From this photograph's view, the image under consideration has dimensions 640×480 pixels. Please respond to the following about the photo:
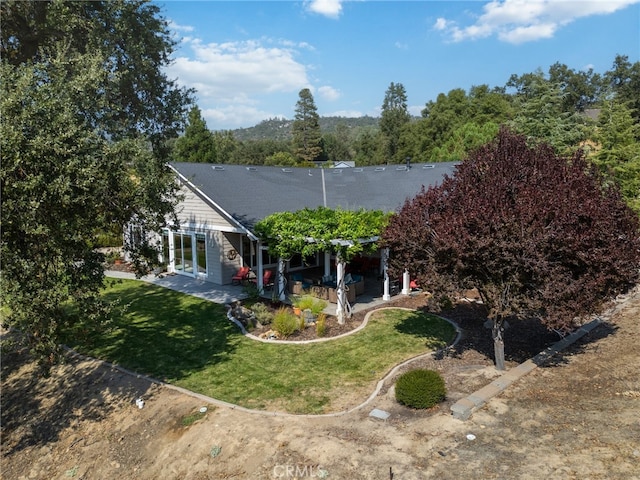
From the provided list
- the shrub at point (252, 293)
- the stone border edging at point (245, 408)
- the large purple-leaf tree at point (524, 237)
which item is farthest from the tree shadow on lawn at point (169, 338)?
the large purple-leaf tree at point (524, 237)

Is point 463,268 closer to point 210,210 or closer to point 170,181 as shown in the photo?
point 170,181

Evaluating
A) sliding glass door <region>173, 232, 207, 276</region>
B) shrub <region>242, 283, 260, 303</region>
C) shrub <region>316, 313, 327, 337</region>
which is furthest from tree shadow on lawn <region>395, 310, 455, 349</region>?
sliding glass door <region>173, 232, 207, 276</region>

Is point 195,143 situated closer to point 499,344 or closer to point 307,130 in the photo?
point 307,130

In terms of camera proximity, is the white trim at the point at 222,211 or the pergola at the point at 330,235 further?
the white trim at the point at 222,211

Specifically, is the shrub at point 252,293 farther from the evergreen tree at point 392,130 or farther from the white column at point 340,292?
the evergreen tree at point 392,130

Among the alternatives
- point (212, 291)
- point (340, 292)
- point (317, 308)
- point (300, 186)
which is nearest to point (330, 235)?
point (340, 292)
